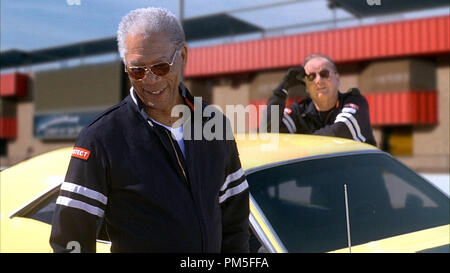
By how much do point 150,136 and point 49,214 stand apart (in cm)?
154

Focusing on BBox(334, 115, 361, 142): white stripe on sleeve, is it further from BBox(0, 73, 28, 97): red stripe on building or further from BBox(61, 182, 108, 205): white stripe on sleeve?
BBox(0, 73, 28, 97): red stripe on building

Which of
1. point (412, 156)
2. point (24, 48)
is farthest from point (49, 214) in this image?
point (412, 156)

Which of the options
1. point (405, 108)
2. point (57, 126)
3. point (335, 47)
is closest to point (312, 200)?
point (405, 108)

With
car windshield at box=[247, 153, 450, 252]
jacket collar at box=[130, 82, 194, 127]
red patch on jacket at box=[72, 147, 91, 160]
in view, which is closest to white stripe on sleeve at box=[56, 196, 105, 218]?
red patch on jacket at box=[72, 147, 91, 160]

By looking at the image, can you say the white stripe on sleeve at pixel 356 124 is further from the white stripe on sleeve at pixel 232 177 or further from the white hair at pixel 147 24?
the white hair at pixel 147 24

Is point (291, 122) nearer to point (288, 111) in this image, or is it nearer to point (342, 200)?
point (288, 111)

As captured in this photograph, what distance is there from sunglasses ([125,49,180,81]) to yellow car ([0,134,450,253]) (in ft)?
2.76

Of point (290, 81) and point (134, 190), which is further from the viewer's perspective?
point (290, 81)

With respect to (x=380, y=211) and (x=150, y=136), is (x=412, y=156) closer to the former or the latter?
(x=380, y=211)

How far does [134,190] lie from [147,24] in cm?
43

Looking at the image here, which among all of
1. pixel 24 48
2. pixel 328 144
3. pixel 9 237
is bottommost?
pixel 9 237

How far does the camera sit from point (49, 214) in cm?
272

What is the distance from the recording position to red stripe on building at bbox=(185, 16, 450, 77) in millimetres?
17516

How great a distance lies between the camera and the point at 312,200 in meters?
2.91
